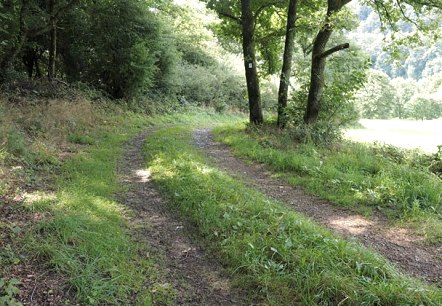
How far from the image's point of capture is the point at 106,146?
10477 millimetres

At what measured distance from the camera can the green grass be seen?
11.6 ft

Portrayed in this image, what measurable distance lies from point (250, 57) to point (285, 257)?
456 inches

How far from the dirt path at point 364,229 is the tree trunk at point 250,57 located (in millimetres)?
6504

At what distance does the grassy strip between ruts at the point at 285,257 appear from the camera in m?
3.53

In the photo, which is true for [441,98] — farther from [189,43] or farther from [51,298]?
[51,298]

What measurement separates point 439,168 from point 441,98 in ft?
309

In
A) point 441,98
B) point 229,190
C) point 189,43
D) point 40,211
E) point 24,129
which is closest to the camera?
point 40,211

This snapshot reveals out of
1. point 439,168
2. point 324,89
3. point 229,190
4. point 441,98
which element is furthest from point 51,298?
point 441,98

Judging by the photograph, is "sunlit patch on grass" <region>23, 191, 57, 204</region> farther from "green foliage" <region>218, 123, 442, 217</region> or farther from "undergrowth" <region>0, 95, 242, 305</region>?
"green foliage" <region>218, 123, 442, 217</region>

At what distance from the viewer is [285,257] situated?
416cm

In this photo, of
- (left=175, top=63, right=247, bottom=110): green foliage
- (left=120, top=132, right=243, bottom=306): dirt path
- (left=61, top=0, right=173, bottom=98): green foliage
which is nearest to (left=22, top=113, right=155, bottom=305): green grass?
(left=120, top=132, right=243, bottom=306): dirt path

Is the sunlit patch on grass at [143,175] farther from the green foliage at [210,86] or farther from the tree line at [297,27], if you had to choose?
the green foliage at [210,86]

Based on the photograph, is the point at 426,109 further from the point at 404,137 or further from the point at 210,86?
the point at 404,137

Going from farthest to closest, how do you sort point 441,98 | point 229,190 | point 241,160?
point 441,98 < point 241,160 < point 229,190
